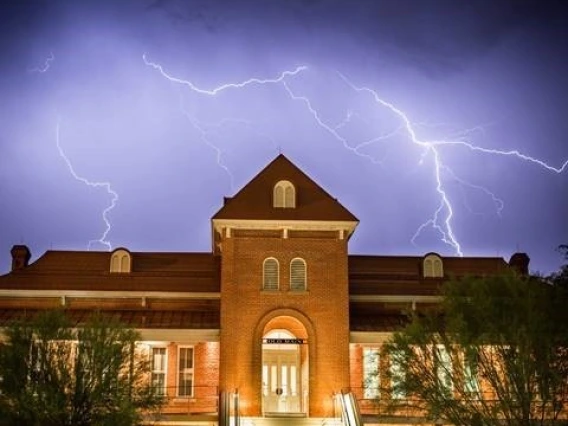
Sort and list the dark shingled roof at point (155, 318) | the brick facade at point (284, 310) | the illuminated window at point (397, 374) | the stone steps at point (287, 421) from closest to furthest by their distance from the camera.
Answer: the illuminated window at point (397, 374), the stone steps at point (287, 421), the brick facade at point (284, 310), the dark shingled roof at point (155, 318)

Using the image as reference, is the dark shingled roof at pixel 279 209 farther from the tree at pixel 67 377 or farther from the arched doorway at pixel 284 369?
the tree at pixel 67 377

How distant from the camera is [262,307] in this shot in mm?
33219

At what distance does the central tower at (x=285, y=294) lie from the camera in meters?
32.6

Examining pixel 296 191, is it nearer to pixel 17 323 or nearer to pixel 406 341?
pixel 406 341

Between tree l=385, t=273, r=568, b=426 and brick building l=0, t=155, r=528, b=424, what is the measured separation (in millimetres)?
6626

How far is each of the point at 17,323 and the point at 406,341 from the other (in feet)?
37.8

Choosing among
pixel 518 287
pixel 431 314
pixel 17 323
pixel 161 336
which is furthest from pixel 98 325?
pixel 518 287

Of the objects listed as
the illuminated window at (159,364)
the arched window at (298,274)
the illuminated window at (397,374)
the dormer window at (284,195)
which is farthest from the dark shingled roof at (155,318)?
the illuminated window at (397,374)

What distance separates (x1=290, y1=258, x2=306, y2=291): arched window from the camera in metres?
33.7

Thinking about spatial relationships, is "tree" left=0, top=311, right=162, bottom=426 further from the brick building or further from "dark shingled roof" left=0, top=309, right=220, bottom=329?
"dark shingled roof" left=0, top=309, right=220, bottom=329

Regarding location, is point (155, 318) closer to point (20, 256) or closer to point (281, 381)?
point (281, 381)

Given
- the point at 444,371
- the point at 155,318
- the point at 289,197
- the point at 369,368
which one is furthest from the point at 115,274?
the point at 444,371

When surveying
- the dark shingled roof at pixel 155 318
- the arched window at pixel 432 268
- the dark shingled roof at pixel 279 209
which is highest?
the dark shingled roof at pixel 279 209

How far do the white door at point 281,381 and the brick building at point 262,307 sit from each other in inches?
1.6
